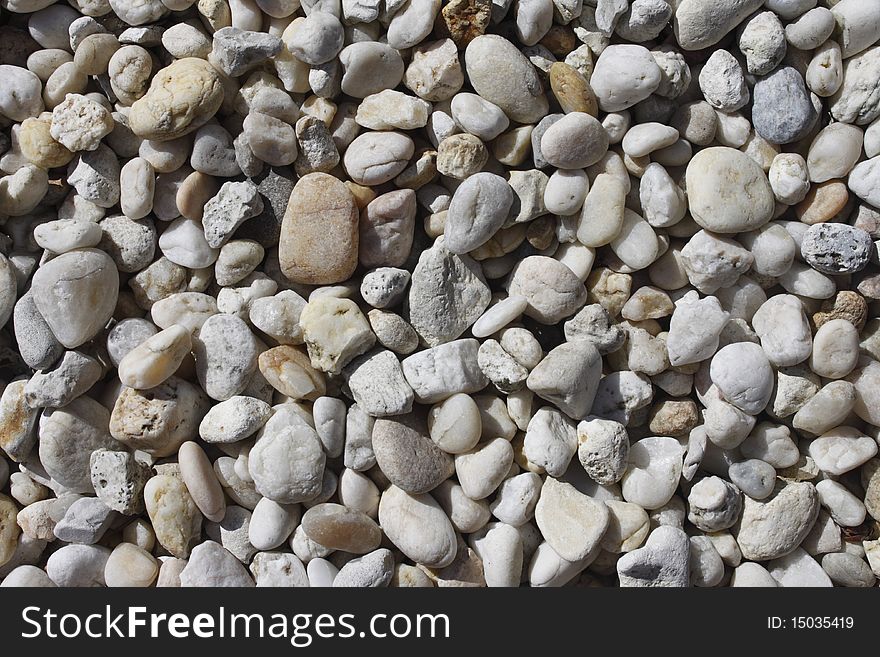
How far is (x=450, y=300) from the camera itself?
1.22 metres

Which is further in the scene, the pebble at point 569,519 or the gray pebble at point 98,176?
the gray pebble at point 98,176

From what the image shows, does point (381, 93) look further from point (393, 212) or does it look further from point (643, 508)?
point (643, 508)

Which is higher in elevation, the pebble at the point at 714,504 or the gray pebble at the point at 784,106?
the gray pebble at the point at 784,106

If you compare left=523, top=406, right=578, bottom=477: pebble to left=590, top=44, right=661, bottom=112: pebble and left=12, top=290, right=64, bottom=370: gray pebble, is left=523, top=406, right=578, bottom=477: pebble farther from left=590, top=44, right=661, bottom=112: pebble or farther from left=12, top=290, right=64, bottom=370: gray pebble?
left=12, top=290, right=64, bottom=370: gray pebble

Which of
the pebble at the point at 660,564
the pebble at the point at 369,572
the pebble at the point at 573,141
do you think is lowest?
the pebble at the point at 369,572

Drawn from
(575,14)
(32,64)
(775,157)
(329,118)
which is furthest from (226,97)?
(775,157)

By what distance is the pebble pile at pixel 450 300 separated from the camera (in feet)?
3.88

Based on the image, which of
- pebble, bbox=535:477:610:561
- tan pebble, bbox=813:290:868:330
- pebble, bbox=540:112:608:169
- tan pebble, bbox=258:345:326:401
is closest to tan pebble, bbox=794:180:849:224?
tan pebble, bbox=813:290:868:330

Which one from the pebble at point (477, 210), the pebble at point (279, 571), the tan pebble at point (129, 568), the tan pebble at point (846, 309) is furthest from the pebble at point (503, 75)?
the tan pebble at point (129, 568)

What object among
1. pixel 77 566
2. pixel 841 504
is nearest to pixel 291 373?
pixel 77 566

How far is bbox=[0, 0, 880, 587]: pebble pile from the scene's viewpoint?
1.18 metres

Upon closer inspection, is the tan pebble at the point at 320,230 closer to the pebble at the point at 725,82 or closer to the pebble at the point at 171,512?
the pebble at the point at 171,512

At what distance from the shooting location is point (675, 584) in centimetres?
114

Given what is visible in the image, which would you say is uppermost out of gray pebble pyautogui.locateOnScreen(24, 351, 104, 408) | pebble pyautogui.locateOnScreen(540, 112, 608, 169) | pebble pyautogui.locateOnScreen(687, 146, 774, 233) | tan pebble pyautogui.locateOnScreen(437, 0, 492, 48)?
tan pebble pyautogui.locateOnScreen(437, 0, 492, 48)
